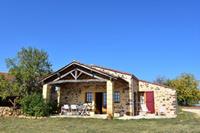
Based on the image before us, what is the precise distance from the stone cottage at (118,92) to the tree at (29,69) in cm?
157

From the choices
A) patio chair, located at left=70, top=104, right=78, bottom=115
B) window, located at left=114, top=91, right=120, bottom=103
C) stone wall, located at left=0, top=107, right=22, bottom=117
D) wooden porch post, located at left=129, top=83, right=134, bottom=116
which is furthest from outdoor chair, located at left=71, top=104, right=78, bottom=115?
wooden porch post, located at left=129, top=83, right=134, bottom=116

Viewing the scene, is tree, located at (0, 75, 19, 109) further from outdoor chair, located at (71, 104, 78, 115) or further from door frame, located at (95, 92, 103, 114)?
door frame, located at (95, 92, 103, 114)

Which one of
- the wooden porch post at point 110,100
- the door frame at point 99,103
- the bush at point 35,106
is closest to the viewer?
the wooden porch post at point 110,100

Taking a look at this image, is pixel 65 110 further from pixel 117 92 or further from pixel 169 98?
pixel 169 98

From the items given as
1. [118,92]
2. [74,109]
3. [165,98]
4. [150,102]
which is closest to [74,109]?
[74,109]

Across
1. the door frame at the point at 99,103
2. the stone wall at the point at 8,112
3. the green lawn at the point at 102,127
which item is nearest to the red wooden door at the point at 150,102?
the door frame at the point at 99,103

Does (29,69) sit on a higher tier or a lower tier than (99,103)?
higher

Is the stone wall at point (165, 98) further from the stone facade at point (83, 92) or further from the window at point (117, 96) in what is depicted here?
the window at point (117, 96)

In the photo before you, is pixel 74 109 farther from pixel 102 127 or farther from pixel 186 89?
pixel 186 89

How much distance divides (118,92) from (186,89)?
19963mm

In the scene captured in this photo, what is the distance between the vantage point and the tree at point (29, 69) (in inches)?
847

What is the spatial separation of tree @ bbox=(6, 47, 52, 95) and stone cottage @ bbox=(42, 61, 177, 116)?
1573mm

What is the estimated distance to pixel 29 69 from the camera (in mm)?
21766

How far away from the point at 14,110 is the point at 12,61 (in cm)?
424
